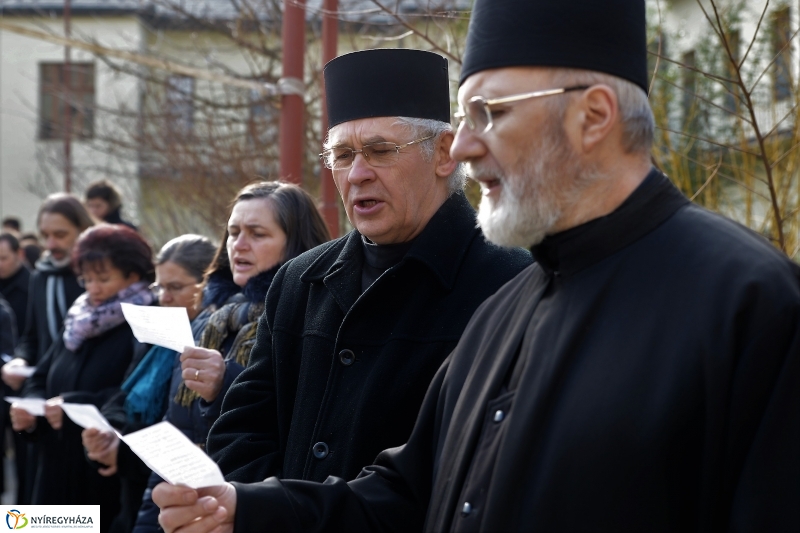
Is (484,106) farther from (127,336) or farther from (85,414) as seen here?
(127,336)

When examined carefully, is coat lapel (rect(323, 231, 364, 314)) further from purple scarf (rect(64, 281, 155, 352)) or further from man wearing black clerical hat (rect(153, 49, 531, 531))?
purple scarf (rect(64, 281, 155, 352))

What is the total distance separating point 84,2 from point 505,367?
26477 millimetres

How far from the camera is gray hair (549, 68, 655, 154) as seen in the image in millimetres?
2166

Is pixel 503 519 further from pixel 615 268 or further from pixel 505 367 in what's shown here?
pixel 615 268

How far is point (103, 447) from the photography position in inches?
206

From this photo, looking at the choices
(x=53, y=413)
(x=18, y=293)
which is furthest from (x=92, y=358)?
(x=18, y=293)

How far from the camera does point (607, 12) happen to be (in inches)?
88.0

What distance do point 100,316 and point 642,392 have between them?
4.41 meters

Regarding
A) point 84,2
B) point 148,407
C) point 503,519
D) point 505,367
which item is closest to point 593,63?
point 505,367

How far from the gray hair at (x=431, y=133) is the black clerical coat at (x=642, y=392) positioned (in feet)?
3.74

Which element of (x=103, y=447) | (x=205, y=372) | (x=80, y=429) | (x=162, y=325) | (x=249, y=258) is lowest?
(x=80, y=429)

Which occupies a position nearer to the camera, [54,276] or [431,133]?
[431,133]

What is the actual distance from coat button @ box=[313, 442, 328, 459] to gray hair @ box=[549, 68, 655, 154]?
4.29 feet

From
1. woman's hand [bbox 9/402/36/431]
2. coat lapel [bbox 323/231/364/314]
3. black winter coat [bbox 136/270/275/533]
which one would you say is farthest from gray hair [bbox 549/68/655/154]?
woman's hand [bbox 9/402/36/431]
